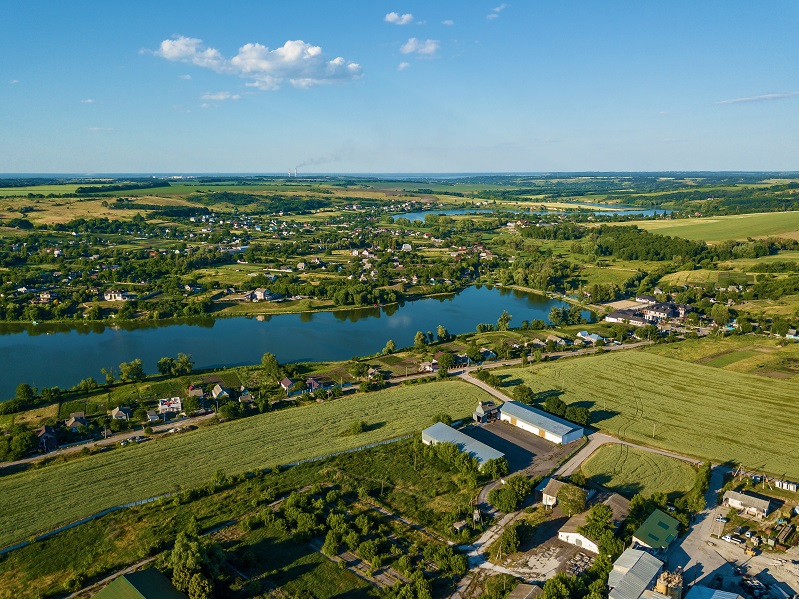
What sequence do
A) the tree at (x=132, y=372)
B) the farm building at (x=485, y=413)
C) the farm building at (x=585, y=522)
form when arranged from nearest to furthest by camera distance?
1. the farm building at (x=585, y=522)
2. the farm building at (x=485, y=413)
3. the tree at (x=132, y=372)

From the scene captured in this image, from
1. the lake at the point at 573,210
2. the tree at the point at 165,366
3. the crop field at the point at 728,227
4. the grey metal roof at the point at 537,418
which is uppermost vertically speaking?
the lake at the point at 573,210

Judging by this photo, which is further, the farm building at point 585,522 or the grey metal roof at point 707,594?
the farm building at point 585,522

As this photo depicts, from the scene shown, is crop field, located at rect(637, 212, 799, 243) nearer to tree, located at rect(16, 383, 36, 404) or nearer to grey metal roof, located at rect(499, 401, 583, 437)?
grey metal roof, located at rect(499, 401, 583, 437)

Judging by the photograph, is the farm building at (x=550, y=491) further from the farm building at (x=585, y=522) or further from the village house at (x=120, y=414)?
the village house at (x=120, y=414)

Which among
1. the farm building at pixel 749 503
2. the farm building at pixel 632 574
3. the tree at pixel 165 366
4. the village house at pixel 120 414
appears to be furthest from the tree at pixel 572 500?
the tree at pixel 165 366

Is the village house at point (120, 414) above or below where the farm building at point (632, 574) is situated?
above

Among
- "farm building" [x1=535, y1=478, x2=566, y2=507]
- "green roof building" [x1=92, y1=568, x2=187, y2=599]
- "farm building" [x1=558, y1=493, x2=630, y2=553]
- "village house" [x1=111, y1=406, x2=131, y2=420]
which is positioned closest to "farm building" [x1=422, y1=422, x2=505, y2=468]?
"farm building" [x1=535, y1=478, x2=566, y2=507]

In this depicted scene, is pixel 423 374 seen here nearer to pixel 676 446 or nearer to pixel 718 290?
pixel 676 446

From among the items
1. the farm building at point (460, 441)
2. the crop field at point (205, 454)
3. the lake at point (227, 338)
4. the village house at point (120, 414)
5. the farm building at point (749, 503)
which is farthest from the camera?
the lake at point (227, 338)
